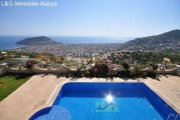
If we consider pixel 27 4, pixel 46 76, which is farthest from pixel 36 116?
pixel 27 4

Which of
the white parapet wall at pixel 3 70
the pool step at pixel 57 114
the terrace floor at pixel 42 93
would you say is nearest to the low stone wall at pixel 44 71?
the white parapet wall at pixel 3 70

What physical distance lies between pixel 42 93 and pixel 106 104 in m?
3.63

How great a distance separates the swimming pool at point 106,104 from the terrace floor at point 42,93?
1.25ft

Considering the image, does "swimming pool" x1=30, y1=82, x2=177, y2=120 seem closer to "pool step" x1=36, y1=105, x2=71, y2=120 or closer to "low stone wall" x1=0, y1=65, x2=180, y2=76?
"pool step" x1=36, y1=105, x2=71, y2=120

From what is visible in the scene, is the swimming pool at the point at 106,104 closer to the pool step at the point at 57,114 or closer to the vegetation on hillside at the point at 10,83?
the pool step at the point at 57,114

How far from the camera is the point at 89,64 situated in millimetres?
14375

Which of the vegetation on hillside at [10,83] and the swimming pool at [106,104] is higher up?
the vegetation on hillside at [10,83]

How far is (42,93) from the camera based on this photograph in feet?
32.2

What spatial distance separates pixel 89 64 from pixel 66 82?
3348mm

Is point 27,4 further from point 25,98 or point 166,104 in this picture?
point 166,104

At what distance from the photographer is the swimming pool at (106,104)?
7.89 metres

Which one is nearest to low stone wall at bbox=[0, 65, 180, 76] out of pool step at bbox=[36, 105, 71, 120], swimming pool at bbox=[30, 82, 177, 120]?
swimming pool at bbox=[30, 82, 177, 120]

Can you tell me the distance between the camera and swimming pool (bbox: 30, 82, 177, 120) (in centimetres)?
789

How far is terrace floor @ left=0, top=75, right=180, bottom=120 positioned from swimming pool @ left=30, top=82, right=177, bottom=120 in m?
0.38
